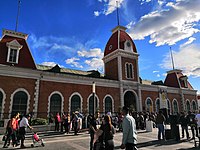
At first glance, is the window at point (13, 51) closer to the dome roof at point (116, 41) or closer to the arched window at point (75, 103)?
the arched window at point (75, 103)

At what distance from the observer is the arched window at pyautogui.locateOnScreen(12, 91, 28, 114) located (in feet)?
57.3

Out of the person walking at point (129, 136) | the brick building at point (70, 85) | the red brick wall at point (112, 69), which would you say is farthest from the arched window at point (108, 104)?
the person walking at point (129, 136)

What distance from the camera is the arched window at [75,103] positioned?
2157cm

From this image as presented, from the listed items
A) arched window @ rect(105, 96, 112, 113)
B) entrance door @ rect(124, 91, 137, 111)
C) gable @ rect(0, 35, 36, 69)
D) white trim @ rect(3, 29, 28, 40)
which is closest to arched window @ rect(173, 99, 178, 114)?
entrance door @ rect(124, 91, 137, 111)

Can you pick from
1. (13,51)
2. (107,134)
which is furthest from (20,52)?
(107,134)

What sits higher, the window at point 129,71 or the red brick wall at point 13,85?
the window at point 129,71

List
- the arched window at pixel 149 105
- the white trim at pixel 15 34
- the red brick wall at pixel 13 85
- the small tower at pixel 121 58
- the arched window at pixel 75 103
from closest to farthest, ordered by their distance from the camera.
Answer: the red brick wall at pixel 13 85
the white trim at pixel 15 34
the arched window at pixel 75 103
the small tower at pixel 121 58
the arched window at pixel 149 105

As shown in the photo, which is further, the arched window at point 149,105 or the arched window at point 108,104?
the arched window at point 149,105

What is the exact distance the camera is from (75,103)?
71.7ft

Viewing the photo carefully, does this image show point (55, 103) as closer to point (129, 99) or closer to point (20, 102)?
point (20, 102)

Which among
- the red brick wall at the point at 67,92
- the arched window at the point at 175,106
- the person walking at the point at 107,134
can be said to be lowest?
the person walking at the point at 107,134

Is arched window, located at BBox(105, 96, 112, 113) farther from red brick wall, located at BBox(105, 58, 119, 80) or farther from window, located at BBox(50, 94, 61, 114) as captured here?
window, located at BBox(50, 94, 61, 114)

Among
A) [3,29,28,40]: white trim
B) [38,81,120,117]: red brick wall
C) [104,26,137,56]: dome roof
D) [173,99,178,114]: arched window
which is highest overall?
[104,26,137,56]: dome roof

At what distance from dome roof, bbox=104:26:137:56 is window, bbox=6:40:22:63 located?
634 inches
